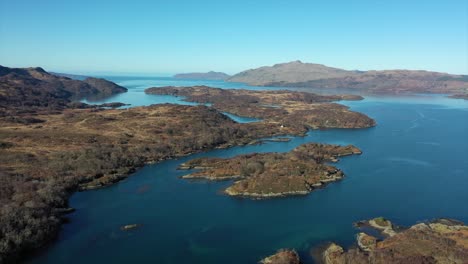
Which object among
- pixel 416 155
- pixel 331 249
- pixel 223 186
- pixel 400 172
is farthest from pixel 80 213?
pixel 416 155

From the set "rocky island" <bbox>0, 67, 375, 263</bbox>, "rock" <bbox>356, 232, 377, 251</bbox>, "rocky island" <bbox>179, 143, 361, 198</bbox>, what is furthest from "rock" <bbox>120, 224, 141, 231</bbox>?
"rock" <bbox>356, 232, 377, 251</bbox>

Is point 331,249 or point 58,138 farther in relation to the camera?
point 58,138

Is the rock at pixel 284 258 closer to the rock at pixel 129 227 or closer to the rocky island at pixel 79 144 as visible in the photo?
the rock at pixel 129 227

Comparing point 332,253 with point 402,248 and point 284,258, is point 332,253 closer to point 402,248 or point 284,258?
point 284,258

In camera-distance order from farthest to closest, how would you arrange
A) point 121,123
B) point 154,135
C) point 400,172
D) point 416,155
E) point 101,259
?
point 121,123 → point 154,135 → point 416,155 → point 400,172 → point 101,259

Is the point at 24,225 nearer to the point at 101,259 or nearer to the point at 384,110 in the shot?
the point at 101,259

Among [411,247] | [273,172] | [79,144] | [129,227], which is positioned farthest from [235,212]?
[79,144]
